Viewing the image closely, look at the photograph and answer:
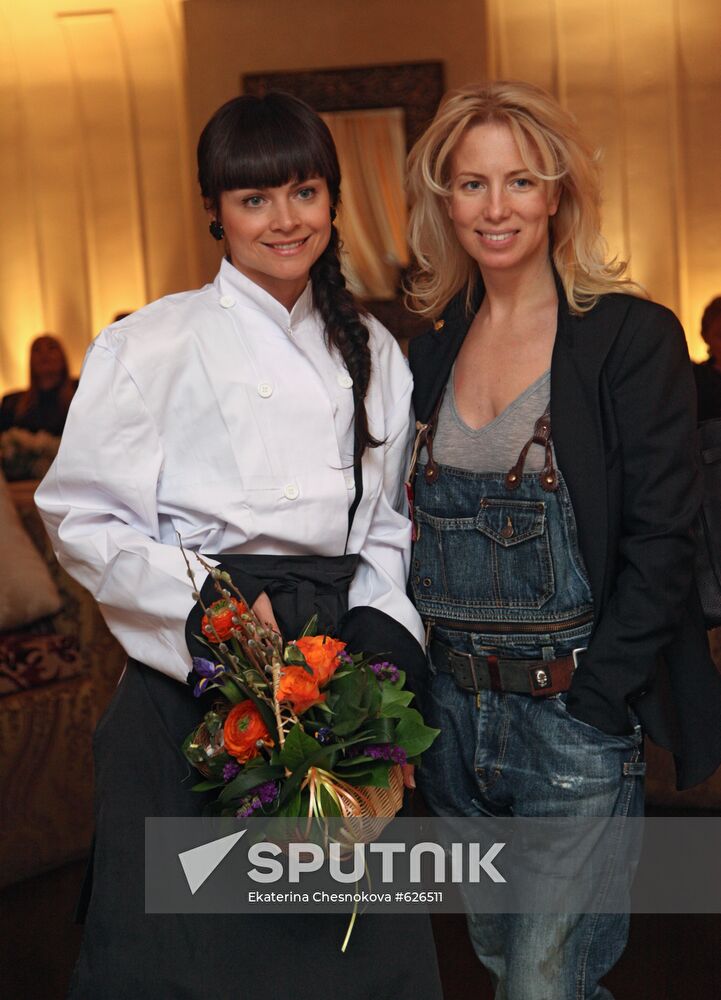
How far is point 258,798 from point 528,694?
0.51 m

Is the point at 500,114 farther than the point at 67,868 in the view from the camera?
No

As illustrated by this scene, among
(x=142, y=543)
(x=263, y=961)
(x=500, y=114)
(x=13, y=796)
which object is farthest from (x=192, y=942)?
(x=13, y=796)

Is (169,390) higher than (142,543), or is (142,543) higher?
(169,390)

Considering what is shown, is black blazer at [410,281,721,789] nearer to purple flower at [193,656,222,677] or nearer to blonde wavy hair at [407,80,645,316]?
blonde wavy hair at [407,80,645,316]

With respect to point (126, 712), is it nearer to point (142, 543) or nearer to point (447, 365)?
point (142, 543)

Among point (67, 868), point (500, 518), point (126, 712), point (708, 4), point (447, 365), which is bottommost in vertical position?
point (67, 868)

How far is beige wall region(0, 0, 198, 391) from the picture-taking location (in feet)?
28.1

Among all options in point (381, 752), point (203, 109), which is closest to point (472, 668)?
point (381, 752)

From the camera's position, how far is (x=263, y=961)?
5.90ft

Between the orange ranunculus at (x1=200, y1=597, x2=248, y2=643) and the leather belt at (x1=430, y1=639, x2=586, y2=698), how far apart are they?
430 mm

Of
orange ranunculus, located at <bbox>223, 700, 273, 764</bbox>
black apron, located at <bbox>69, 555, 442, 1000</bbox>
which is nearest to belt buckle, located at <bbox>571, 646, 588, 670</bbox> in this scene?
black apron, located at <bbox>69, 555, 442, 1000</bbox>

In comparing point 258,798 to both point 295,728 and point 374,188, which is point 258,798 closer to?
point 295,728

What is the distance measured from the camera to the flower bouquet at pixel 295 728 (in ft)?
5.15

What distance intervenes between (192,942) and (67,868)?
2.03 m
